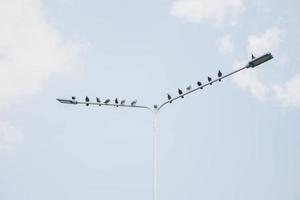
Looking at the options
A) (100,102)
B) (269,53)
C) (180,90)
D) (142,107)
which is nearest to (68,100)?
(100,102)

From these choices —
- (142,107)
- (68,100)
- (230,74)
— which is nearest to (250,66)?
(230,74)

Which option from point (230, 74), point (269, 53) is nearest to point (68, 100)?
point (230, 74)

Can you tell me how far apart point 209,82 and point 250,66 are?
6.97 feet

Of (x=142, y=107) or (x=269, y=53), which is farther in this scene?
(x=142, y=107)

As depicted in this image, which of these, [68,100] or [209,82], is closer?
[209,82]

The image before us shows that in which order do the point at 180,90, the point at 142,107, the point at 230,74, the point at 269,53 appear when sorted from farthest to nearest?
the point at 142,107, the point at 180,90, the point at 230,74, the point at 269,53

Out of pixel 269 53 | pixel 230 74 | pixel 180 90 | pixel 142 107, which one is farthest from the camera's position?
pixel 142 107

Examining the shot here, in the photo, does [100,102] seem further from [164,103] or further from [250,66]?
[250,66]

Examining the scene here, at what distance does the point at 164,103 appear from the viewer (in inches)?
944

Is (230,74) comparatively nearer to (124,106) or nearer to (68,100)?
(124,106)

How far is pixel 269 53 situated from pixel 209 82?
128 inches

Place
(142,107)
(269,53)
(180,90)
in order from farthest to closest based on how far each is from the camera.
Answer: (142,107)
(180,90)
(269,53)

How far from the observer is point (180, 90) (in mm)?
22766

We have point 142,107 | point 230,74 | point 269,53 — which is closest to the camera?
point 269,53
